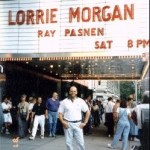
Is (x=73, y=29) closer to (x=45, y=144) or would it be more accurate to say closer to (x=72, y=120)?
(x=45, y=144)

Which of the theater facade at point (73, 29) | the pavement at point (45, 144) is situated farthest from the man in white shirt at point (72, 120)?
the theater facade at point (73, 29)

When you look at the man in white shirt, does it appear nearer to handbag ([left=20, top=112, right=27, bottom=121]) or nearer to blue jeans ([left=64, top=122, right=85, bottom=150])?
blue jeans ([left=64, top=122, right=85, bottom=150])

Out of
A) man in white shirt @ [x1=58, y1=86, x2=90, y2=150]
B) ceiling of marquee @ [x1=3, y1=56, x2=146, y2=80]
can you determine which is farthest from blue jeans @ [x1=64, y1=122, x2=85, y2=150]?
ceiling of marquee @ [x1=3, y1=56, x2=146, y2=80]

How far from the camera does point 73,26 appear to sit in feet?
44.7

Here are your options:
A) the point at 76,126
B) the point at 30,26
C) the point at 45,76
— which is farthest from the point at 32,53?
the point at 45,76

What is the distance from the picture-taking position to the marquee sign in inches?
516

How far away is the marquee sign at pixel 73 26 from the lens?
1312 centimetres

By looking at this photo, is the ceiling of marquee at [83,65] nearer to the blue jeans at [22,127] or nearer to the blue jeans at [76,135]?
the blue jeans at [22,127]

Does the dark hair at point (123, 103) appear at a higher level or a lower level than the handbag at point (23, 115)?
higher

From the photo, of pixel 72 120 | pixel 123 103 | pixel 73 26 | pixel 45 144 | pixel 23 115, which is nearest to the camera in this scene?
pixel 72 120

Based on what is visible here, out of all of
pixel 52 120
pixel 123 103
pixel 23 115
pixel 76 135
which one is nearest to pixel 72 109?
pixel 76 135

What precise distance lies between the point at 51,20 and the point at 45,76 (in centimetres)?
1516

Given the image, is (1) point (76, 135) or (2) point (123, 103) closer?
(1) point (76, 135)

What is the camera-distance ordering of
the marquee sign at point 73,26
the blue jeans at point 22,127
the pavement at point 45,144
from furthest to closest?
the blue jeans at point 22,127, the marquee sign at point 73,26, the pavement at point 45,144
